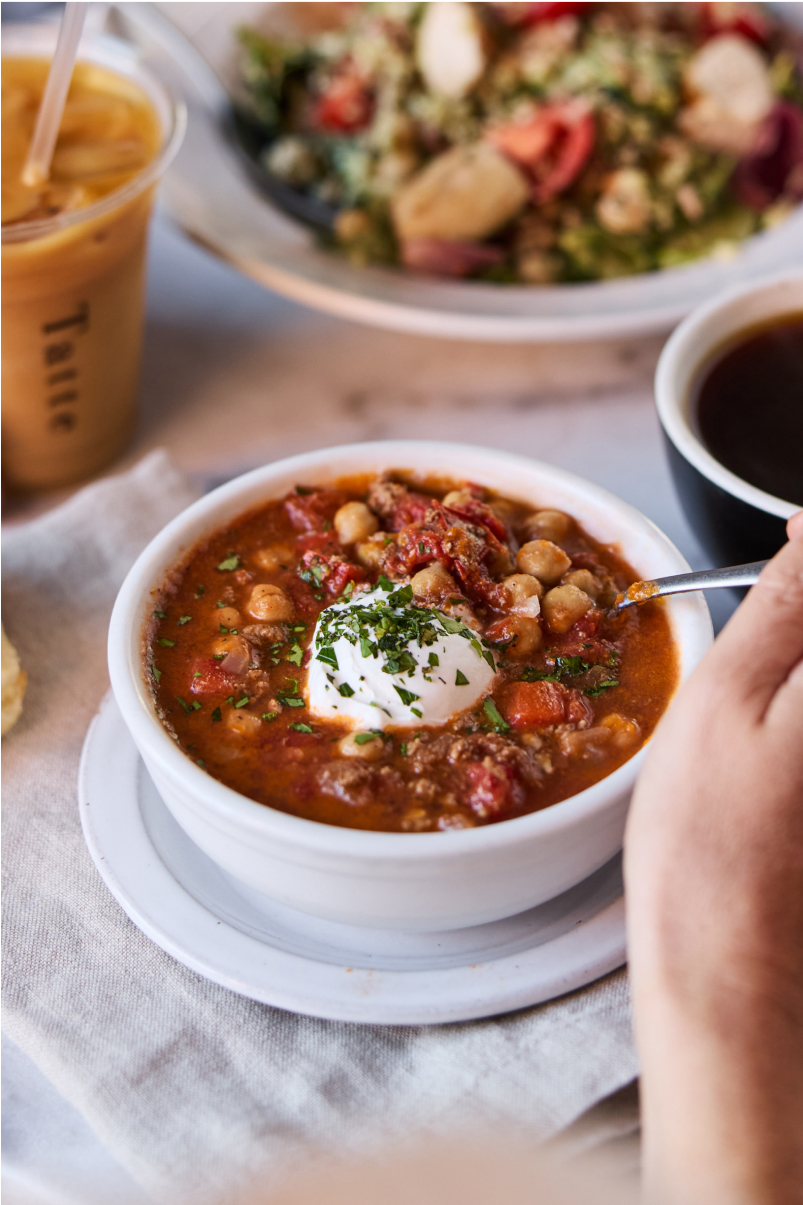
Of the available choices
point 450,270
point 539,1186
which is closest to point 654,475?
point 450,270

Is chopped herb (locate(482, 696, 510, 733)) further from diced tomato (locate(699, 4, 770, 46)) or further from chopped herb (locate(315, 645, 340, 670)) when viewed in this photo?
diced tomato (locate(699, 4, 770, 46))

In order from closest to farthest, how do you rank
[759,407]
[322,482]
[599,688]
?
[599,688]
[322,482]
[759,407]

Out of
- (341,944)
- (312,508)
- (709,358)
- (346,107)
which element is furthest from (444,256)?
(341,944)

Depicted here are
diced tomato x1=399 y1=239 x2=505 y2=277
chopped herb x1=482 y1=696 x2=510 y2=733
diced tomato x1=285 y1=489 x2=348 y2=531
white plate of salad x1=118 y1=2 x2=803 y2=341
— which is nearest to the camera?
chopped herb x1=482 y1=696 x2=510 y2=733

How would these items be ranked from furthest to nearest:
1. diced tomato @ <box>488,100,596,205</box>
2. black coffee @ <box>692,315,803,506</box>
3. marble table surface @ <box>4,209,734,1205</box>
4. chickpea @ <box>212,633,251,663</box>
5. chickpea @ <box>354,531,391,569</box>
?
diced tomato @ <box>488,100,596,205</box> < marble table surface @ <box>4,209,734,1205</box> < black coffee @ <box>692,315,803,506</box> < chickpea @ <box>354,531,391,569</box> < chickpea @ <box>212,633,251,663</box>

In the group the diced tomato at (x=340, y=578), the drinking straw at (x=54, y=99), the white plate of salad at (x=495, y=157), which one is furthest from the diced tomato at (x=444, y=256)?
the diced tomato at (x=340, y=578)

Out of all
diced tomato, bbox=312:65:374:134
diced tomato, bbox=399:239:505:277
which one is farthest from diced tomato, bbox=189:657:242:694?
diced tomato, bbox=312:65:374:134

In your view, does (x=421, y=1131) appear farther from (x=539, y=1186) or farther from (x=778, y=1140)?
(x=539, y=1186)

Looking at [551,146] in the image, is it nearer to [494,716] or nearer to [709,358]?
[709,358]

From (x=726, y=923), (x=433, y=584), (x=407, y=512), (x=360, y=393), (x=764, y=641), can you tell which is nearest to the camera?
(x=726, y=923)
